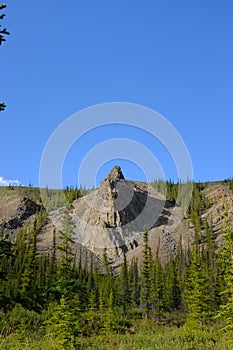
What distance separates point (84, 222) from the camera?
136m

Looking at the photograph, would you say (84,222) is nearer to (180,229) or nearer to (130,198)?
(130,198)

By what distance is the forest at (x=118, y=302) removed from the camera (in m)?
7.08

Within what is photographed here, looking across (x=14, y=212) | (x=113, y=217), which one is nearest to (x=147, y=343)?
(x=113, y=217)

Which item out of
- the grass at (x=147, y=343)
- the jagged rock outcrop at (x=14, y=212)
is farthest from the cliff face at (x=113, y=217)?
the grass at (x=147, y=343)

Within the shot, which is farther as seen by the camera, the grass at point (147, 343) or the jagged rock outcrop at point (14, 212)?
the jagged rock outcrop at point (14, 212)

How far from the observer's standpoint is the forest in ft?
23.2

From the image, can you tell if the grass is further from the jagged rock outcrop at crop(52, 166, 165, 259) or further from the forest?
the jagged rock outcrop at crop(52, 166, 165, 259)

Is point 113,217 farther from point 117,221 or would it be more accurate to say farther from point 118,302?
point 118,302

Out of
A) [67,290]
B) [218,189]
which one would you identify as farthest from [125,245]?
[67,290]

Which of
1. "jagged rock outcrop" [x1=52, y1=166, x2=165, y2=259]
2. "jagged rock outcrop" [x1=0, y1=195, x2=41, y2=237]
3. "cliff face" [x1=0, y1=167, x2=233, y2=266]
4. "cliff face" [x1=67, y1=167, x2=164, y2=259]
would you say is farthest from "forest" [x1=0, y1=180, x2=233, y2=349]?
"cliff face" [x1=67, y1=167, x2=164, y2=259]

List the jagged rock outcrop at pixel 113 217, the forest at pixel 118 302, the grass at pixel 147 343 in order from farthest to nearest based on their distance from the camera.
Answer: the jagged rock outcrop at pixel 113 217 < the grass at pixel 147 343 < the forest at pixel 118 302

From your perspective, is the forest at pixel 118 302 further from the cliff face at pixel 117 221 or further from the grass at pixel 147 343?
the cliff face at pixel 117 221

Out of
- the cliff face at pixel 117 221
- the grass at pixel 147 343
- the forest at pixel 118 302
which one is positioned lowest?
the grass at pixel 147 343

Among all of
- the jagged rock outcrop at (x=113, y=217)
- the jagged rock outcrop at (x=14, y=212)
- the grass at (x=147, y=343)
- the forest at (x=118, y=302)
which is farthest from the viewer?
the jagged rock outcrop at (x=14, y=212)
